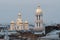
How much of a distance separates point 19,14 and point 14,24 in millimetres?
4540

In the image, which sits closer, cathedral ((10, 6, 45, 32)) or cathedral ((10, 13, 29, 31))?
cathedral ((10, 6, 45, 32))

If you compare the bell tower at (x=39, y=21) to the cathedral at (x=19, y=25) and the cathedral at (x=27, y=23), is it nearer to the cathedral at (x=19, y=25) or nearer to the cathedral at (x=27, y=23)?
the cathedral at (x=27, y=23)

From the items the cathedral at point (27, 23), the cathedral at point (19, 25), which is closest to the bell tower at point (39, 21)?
the cathedral at point (27, 23)

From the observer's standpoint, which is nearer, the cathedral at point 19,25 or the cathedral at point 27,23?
the cathedral at point 27,23

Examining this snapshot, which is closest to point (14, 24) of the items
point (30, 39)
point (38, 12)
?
point (38, 12)

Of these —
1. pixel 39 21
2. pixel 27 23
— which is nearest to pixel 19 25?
pixel 27 23

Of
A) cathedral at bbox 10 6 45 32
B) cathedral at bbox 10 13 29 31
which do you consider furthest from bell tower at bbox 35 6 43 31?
cathedral at bbox 10 13 29 31

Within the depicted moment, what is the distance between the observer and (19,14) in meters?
97.6

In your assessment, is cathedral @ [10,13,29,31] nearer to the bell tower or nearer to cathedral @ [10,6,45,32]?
cathedral @ [10,6,45,32]

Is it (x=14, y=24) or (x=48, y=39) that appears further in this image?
(x=14, y=24)

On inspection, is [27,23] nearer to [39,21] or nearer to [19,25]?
[19,25]

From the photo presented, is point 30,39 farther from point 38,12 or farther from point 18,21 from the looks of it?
point 18,21

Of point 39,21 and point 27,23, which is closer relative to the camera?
point 39,21

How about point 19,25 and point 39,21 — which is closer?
point 39,21
